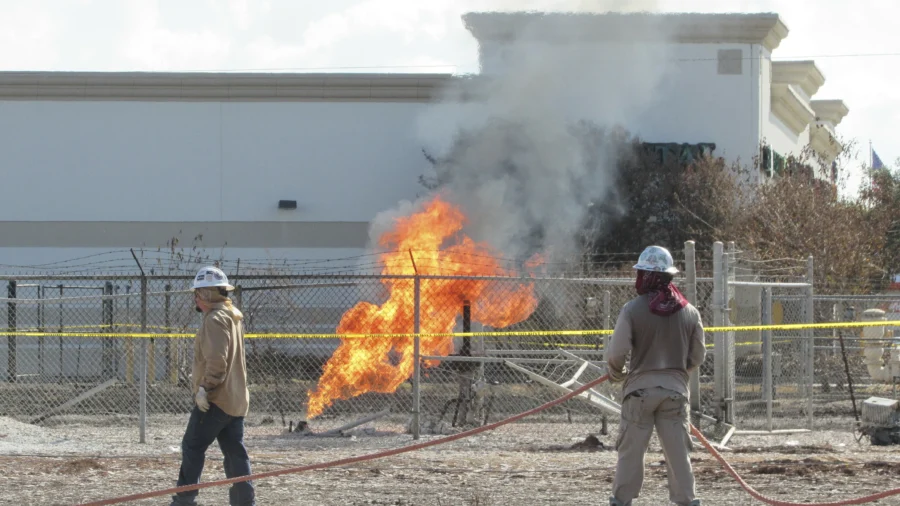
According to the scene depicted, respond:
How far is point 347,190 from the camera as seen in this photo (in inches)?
1067

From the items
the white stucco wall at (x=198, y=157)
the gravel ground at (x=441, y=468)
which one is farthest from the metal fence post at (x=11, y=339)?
the white stucco wall at (x=198, y=157)

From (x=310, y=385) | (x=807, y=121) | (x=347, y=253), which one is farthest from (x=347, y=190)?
(x=807, y=121)

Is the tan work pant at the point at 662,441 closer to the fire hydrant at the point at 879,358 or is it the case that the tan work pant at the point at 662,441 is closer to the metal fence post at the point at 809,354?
the metal fence post at the point at 809,354

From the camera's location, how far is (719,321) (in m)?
11.2

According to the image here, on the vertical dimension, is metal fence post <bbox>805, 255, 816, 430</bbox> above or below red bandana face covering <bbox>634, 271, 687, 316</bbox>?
below

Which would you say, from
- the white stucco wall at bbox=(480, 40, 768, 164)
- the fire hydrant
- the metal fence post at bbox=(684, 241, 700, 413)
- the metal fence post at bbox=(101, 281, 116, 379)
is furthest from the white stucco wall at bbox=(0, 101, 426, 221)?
the metal fence post at bbox=(684, 241, 700, 413)

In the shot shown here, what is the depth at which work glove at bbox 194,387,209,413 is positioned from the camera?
6941mm

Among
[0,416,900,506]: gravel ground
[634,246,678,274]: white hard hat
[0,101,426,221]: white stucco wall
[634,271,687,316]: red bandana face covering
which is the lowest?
[0,416,900,506]: gravel ground

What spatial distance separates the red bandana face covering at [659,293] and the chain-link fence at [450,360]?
4.07m

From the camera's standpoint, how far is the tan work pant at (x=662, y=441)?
6.37 metres

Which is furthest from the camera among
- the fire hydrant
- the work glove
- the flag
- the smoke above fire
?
the flag

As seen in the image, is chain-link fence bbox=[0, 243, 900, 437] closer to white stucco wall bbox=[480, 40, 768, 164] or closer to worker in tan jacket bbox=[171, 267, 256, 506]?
worker in tan jacket bbox=[171, 267, 256, 506]

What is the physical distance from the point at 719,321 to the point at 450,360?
2.84m

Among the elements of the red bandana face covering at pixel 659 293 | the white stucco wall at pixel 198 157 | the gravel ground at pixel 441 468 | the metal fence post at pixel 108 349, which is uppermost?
the white stucco wall at pixel 198 157
